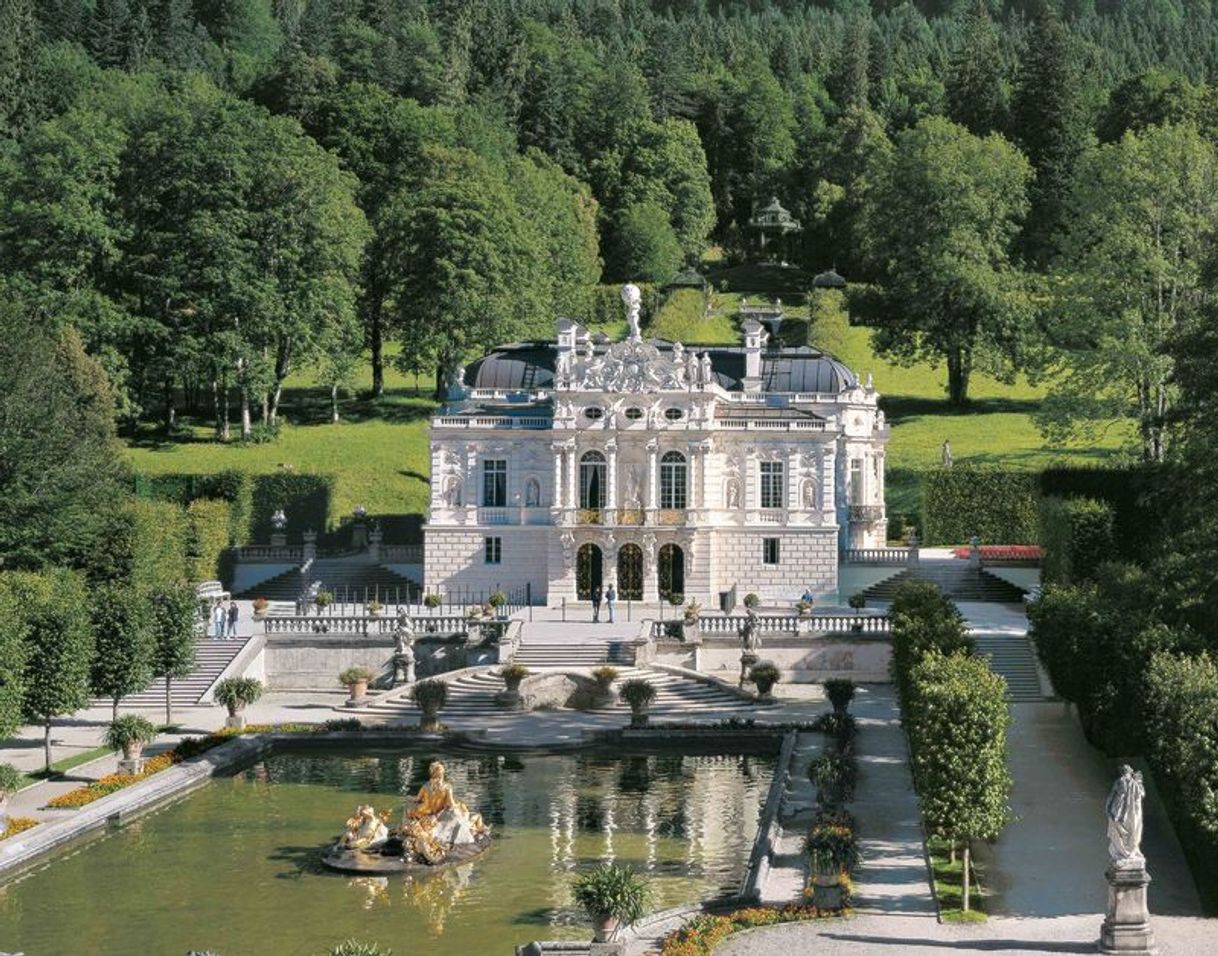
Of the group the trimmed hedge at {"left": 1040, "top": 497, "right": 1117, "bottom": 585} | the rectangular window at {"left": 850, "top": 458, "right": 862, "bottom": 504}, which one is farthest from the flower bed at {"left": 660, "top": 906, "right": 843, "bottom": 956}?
the rectangular window at {"left": 850, "top": 458, "right": 862, "bottom": 504}

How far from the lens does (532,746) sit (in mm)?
52188

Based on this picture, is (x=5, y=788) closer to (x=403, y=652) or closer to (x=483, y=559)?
(x=403, y=652)

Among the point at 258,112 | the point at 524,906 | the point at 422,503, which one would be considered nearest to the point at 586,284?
the point at 258,112

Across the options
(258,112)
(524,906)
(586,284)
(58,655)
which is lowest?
(524,906)

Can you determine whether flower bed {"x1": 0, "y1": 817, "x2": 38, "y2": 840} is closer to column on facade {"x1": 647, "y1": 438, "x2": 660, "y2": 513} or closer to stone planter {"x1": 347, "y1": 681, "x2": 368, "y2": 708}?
stone planter {"x1": 347, "y1": 681, "x2": 368, "y2": 708}

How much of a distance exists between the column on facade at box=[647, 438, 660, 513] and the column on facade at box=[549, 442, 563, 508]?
9.38 ft

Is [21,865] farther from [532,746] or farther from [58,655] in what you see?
[532,746]

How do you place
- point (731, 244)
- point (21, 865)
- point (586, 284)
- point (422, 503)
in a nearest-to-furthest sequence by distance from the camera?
point (21, 865), point (422, 503), point (586, 284), point (731, 244)

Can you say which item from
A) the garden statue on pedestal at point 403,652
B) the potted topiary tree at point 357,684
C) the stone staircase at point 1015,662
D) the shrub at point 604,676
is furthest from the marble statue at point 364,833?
the stone staircase at point 1015,662

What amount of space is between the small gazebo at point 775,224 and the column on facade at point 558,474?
2870 inches

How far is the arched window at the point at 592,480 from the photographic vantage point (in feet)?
233

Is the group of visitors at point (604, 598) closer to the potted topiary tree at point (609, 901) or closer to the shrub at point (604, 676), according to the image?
the shrub at point (604, 676)

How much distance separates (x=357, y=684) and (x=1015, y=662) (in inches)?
714

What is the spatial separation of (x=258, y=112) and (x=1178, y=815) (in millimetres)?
76959
